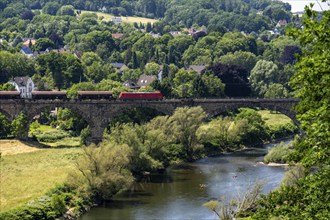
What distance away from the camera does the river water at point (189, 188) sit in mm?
59719

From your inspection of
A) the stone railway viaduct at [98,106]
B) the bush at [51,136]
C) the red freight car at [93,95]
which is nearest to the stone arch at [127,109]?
the stone railway viaduct at [98,106]

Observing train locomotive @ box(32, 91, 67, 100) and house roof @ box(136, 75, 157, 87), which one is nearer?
train locomotive @ box(32, 91, 67, 100)

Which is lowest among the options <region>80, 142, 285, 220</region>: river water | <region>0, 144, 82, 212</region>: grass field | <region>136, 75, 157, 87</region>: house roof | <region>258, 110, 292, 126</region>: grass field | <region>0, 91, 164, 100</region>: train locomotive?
<region>80, 142, 285, 220</region>: river water

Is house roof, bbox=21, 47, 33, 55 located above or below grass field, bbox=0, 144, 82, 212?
above

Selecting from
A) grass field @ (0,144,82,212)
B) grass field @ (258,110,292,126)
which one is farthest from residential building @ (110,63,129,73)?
grass field @ (0,144,82,212)

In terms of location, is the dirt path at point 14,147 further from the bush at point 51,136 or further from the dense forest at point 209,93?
the bush at point 51,136

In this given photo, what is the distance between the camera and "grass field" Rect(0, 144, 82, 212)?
61.8 m

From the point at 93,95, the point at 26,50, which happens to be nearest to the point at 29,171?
the point at 93,95

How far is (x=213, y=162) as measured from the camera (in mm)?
89938

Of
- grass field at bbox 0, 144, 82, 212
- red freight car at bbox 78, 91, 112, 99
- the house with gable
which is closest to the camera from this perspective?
grass field at bbox 0, 144, 82, 212

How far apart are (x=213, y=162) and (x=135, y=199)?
2573cm

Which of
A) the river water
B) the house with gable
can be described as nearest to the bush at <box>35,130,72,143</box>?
the river water

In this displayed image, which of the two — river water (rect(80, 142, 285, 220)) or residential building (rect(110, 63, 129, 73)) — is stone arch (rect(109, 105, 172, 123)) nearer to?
river water (rect(80, 142, 285, 220))

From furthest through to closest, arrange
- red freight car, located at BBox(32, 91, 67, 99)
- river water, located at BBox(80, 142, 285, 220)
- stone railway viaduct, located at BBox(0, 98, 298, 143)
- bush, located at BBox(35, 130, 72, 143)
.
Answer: red freight car, located at BBox(32, 91, 67, 99)
bush, located at BBox(35, 130, 72, 143)
stone railway viaduct, located at BBox(0, 98, 298, 143)
river water, located at BBox(80, 142, 285, 220)
